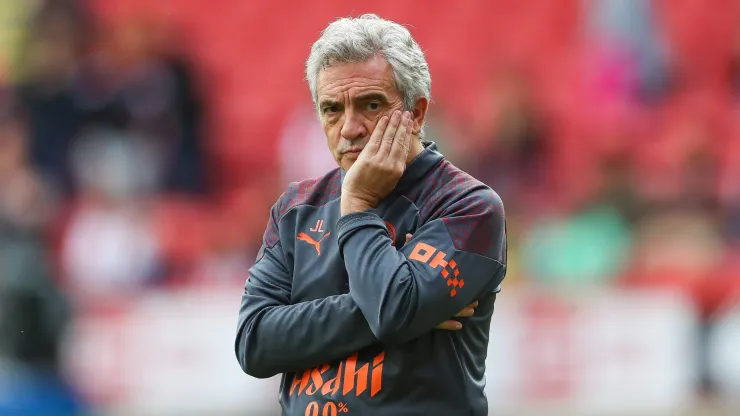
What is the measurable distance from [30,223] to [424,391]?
22.2 ft

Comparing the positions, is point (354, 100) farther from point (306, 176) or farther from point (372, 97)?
point (306, 176)

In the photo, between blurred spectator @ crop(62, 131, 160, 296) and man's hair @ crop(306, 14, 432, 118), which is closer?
man's hair @ crop(306, 14, 432, 118)

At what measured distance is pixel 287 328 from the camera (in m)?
3.20

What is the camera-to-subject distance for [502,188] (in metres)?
9.64

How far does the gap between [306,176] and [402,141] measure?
22.4ft

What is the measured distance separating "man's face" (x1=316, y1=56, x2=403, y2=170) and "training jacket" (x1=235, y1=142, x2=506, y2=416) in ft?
0.57

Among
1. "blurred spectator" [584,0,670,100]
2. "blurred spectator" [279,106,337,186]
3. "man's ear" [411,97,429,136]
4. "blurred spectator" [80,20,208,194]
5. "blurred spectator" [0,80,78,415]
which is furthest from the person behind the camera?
"blurred spectator" [584,0,670,100]

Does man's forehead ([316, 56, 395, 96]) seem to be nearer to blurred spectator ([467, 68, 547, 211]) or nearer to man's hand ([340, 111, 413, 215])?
man's hand ([340, 111, 413, 215])

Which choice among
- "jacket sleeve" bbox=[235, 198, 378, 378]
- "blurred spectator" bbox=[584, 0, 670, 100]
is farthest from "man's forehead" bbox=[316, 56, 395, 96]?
"blurred spectator" bbox=[584, 0, 670, 100]

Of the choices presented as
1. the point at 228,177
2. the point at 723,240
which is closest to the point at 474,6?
the point at 228,177

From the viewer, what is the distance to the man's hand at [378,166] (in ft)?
10.4

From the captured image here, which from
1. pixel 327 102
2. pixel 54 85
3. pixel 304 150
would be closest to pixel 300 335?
pixel 327 102

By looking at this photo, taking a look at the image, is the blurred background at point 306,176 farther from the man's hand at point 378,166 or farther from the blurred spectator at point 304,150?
the man's hand at point 378,166

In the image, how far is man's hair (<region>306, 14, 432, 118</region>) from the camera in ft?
10.5
